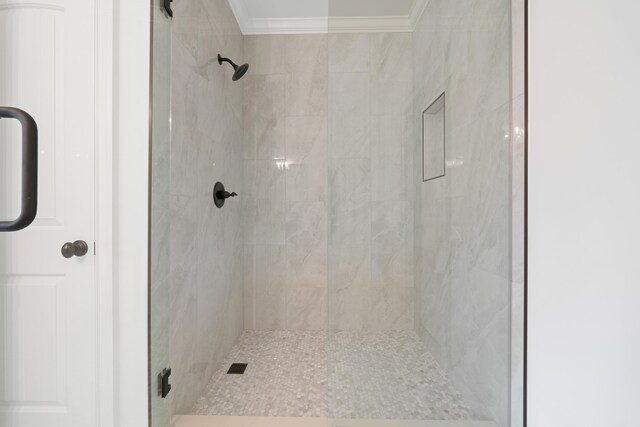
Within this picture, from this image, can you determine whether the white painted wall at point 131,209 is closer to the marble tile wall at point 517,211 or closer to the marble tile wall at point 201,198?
the marble tile wall at point 201,198

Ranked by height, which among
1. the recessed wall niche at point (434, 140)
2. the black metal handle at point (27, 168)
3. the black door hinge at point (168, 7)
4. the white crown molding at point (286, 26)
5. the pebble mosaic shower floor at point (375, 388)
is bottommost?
the pebble mosaic shower floor at point (375, 388)

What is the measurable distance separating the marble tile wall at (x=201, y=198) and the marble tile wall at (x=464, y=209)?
102 centimetres

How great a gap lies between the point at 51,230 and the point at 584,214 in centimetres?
173

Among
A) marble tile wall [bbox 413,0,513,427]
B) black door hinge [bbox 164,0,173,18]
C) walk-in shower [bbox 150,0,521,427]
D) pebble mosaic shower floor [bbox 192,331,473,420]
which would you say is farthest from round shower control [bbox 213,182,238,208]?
→ marble tile wall [bbox 413,0,513,427]

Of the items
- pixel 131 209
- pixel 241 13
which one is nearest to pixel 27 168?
pixel 131 209

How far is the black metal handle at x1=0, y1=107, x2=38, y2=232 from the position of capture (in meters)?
0.51

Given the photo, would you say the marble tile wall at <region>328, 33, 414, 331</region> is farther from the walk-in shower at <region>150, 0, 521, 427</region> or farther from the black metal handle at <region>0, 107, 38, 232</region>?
the black metal handle at <region>0, 107, 38, 232</region>

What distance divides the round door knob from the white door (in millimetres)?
15

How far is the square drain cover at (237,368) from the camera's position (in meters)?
1.83

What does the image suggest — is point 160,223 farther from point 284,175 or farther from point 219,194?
point 284,175

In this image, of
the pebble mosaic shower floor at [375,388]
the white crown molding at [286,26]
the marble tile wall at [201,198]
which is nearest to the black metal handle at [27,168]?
the marble tile wall at [201,198]

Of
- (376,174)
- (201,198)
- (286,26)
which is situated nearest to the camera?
(376,174)

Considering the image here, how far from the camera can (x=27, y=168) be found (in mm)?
516

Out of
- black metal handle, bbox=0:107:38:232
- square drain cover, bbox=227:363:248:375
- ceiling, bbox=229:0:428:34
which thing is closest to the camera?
black metal handle, bbox=0:107:38:232
